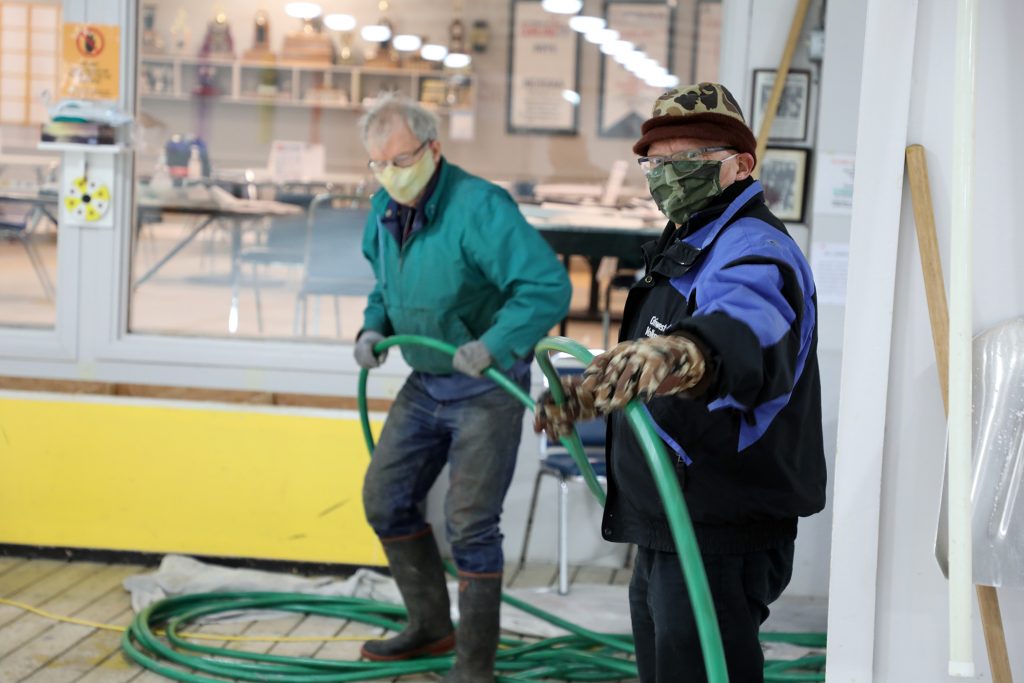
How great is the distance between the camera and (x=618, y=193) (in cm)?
531

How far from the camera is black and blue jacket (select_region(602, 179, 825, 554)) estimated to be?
1.99 metres

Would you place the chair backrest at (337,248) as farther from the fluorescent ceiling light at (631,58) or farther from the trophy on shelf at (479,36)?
the fluorescent ceiling light at (631,58)

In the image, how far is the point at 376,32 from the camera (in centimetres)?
529

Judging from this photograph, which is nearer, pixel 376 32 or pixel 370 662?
pixel 370 662

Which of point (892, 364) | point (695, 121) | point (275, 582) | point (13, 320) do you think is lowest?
point (275, 582)

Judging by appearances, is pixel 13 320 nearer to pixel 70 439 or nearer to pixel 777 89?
pixel 70 439

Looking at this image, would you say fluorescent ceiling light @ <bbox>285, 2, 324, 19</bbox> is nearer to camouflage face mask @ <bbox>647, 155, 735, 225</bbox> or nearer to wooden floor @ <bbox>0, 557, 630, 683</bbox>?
wooden floor @ <bbox>0, 557, 630, 683</bbox>

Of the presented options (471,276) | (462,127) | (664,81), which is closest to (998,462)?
(471,276)

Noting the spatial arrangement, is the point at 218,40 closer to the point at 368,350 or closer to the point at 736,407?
the point at 368,350

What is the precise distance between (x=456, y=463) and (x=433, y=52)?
→ 226cm

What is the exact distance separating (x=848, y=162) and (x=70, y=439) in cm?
296

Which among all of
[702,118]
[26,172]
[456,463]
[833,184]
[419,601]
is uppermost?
[702,118]

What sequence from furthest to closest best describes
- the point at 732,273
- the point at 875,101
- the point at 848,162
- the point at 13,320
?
the point at 13,320 → the point at 848,162 → the point at 875,101 → the point at 732,273

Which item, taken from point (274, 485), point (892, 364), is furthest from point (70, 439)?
point (892, 364)
